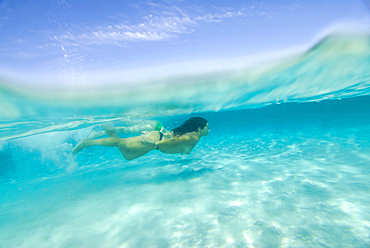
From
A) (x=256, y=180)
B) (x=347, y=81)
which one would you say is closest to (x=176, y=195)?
(x=256, y=180)

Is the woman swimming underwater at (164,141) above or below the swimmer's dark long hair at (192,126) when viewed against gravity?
below

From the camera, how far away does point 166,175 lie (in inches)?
296

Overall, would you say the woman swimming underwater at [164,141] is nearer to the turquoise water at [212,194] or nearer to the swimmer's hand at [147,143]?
the swimmer's hand at [147,143]

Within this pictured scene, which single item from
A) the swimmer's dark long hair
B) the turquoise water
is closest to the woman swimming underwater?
the swimmer's dark long hair

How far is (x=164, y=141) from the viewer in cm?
612

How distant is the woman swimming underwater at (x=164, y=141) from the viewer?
20.6 feet

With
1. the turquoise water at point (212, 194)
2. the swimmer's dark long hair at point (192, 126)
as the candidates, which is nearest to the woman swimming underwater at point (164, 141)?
the swimmer's dark long hair at point (192, 126)

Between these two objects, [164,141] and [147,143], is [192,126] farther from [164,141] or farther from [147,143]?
[147,143]

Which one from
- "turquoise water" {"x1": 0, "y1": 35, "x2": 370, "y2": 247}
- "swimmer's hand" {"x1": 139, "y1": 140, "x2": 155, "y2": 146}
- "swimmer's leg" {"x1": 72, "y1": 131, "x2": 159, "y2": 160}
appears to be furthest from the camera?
"swimmer's leg" {"x1": 72, "y1": 131, "x2": 159, "y2": 160}

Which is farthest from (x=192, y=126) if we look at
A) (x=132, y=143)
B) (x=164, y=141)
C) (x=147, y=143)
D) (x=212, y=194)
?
(x=212, y=194)

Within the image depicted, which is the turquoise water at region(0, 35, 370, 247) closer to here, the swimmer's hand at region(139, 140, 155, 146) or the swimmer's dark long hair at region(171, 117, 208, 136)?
the swimmer's hand at region(139, 140, 155, 146)

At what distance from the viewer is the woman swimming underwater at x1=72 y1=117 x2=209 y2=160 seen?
628cm

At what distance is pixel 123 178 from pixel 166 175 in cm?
228

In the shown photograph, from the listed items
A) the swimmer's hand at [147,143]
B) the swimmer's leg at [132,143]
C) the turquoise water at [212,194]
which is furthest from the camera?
the swimmer's leg at [132,143]
